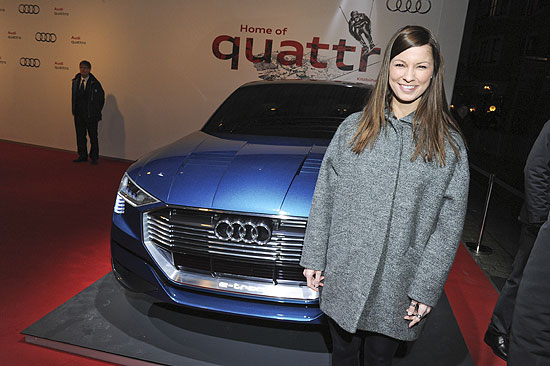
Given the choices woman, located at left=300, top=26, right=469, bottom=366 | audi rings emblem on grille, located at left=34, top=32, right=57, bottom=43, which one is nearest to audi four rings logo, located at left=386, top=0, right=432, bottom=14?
woman, located at left=300, top=26, right=469, bottom=366

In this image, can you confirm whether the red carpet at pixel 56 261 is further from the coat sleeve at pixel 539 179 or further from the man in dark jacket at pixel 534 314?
the man in dark jacket at pixel 534 314

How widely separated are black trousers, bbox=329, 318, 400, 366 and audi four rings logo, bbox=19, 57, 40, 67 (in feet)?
28.3

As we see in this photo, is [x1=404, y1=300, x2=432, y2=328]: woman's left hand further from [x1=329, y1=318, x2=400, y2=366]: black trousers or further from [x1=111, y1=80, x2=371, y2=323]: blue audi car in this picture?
[x1=111, y1=80, x2=371, y2=323]: blue audi car

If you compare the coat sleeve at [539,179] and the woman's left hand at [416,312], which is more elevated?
the coat sleeve at [539,179]

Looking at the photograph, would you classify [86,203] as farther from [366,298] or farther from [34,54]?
[34,54]

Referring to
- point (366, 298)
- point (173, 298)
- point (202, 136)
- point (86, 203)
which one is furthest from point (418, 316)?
point (86, 203)

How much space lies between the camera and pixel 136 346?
235 centimetres

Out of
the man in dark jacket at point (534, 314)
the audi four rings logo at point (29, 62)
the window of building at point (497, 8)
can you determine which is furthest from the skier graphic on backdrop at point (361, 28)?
the man in dark jacket at point (534, 314)

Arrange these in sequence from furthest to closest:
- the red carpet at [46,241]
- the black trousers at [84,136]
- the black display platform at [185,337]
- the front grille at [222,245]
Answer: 1. the black trousers at [84,136]
2. the red carpet at [46,241]
3. the black display platform at [185,337]
4. the front grille at [222,245]

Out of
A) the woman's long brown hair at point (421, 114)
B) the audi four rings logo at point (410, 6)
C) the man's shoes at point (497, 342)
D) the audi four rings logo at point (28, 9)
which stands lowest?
the man's shoes at point (497, 342)

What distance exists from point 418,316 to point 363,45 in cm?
605

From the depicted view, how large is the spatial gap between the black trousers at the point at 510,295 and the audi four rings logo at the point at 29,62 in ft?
28.3

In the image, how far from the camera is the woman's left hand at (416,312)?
1468mm

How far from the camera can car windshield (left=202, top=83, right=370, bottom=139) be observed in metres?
3.21
